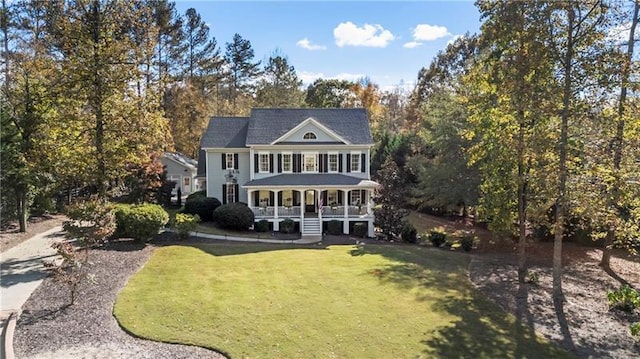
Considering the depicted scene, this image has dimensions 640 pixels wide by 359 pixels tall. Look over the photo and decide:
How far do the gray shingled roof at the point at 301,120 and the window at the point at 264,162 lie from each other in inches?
34.8

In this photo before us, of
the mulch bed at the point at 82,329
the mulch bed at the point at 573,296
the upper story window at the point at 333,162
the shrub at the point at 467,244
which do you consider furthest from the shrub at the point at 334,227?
the mulch bed at the point at 82,329

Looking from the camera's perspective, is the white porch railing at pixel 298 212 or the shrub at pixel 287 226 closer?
the shrub at pixel 287 226

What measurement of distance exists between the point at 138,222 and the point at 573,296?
18282mm

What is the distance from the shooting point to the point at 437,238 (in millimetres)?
23500

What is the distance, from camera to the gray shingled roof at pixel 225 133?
94.1 ft

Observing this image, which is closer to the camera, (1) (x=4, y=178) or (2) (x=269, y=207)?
(1) (x=4, y=178)

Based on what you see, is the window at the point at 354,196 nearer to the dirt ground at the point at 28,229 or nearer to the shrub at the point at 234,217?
the shrub at the point at 234,217

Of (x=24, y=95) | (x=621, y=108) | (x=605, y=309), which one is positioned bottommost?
(x=605, y=309)

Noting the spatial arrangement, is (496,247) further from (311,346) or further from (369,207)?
(311,346)

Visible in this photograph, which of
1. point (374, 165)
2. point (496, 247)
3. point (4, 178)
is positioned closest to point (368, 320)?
point (496, 247)

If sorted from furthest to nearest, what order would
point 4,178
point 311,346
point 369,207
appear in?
1. point 369,207
2. point 4,178
3. point 311,346

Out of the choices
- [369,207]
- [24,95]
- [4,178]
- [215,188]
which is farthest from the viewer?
[215,188]

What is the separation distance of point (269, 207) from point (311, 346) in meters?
17.3

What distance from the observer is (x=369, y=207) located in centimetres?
2630
